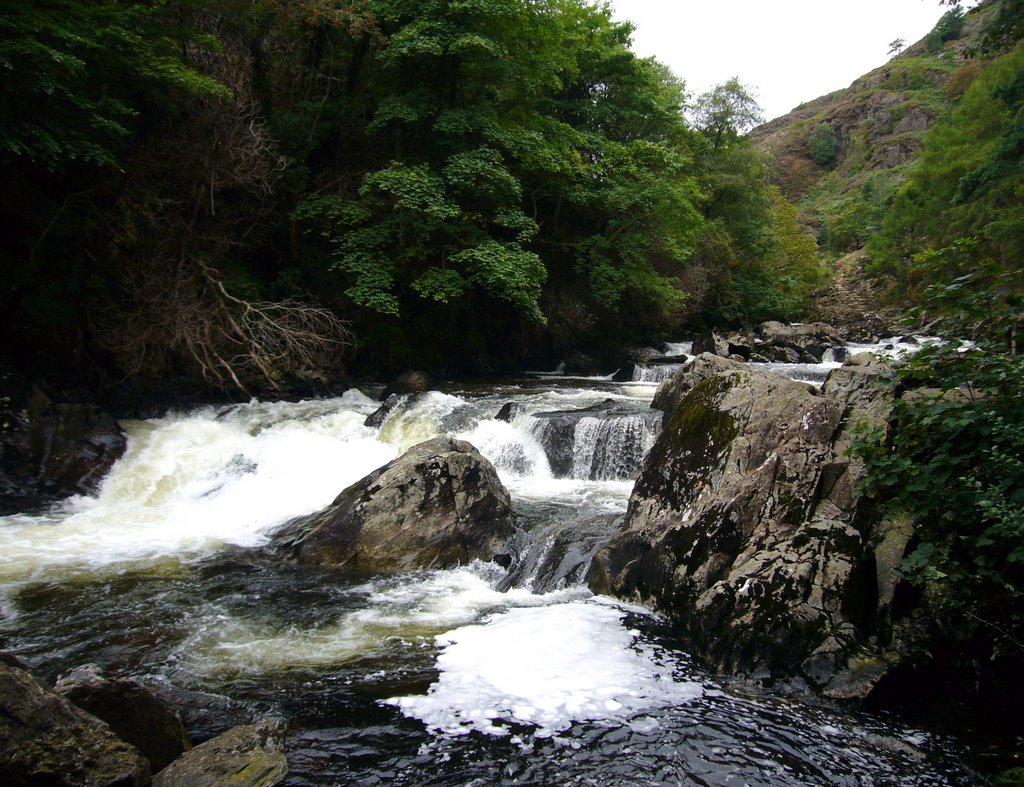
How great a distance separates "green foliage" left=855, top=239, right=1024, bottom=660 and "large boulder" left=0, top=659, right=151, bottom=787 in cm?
477

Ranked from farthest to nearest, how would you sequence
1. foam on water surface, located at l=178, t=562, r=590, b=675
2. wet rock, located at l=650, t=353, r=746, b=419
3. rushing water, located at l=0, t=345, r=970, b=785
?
wet rock, located at l=650, t=353, r=746, b=419 < foam on water surface, located at l=178, t=562, r=590, b=675 < rushing water, located at l=0, t=345, r=970, b=785

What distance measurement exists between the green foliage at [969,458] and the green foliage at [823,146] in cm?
7998

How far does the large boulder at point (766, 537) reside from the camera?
15.0 ft

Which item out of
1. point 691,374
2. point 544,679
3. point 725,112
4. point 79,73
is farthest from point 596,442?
point 725,112

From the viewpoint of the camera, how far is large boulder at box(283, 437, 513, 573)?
7.28 metres

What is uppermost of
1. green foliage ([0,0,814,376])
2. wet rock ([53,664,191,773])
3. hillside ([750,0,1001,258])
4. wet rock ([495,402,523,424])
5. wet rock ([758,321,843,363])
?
hillside ([750,0,1001,258])

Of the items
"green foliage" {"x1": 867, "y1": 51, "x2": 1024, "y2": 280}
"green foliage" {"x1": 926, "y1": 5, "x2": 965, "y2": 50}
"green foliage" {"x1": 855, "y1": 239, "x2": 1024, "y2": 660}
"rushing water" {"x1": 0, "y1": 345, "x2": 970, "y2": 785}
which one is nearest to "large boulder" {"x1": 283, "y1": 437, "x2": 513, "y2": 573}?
"rushing water" {"x1": 0, "y1": 345, "x2": 970, "y2": 785}

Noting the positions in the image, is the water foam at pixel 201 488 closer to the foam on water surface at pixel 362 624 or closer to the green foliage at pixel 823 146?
the foam on water surface at pixel 362 624

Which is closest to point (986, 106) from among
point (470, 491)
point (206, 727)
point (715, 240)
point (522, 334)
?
point (715, 240)

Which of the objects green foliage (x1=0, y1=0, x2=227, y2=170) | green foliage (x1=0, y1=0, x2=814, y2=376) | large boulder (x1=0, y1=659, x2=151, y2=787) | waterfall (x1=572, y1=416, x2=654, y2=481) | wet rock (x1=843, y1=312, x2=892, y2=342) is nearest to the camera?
large boulder (x1=0, y1=659, x2=151, y2=787)

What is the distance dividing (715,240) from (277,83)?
16.4m

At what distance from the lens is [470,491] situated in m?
7.84

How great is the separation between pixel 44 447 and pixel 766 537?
10507 mm

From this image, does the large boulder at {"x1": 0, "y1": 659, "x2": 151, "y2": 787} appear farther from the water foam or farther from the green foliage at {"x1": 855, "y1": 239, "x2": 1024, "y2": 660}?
the green foliage at {"x1": 855, "y1": 239, "x2": 1024, "y2": 660}
